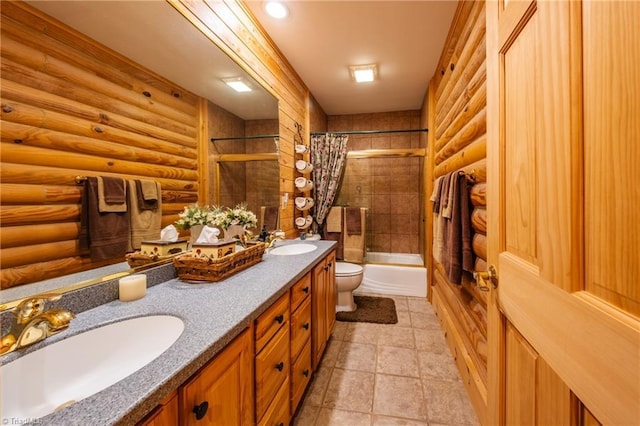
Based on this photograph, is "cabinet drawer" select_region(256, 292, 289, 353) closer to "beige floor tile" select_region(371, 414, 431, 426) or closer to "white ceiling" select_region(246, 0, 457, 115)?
"beige floor tile" select_region(371, 414, 431, 426)

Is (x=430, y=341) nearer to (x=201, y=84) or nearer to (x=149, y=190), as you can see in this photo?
(x=149, y=190)

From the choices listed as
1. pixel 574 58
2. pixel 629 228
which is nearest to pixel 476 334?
pixel 629 228

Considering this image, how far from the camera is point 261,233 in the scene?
214 centimetres

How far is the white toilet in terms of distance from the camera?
8.89 ft

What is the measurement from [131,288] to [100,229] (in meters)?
0.25

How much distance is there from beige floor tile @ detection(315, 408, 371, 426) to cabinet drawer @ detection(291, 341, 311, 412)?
18 cm

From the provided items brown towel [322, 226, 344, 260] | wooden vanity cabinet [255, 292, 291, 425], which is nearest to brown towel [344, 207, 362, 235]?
brown towel [322, 226, 344, 260]

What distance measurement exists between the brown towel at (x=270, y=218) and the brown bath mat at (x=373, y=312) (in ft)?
3.88

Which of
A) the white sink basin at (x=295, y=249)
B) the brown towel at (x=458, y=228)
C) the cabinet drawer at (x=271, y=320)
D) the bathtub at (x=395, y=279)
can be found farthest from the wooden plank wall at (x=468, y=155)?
the white sink basin at (x=295, y=249)

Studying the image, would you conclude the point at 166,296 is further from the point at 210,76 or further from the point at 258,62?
the point at 258,62

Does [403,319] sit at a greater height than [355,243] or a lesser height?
lesser

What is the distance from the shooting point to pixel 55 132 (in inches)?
32.2

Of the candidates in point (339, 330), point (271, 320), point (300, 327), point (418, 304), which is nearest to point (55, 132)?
point (271, 320)

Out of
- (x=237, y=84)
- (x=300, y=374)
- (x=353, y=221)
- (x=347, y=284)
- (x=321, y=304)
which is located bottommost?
(x=300, y=374)
